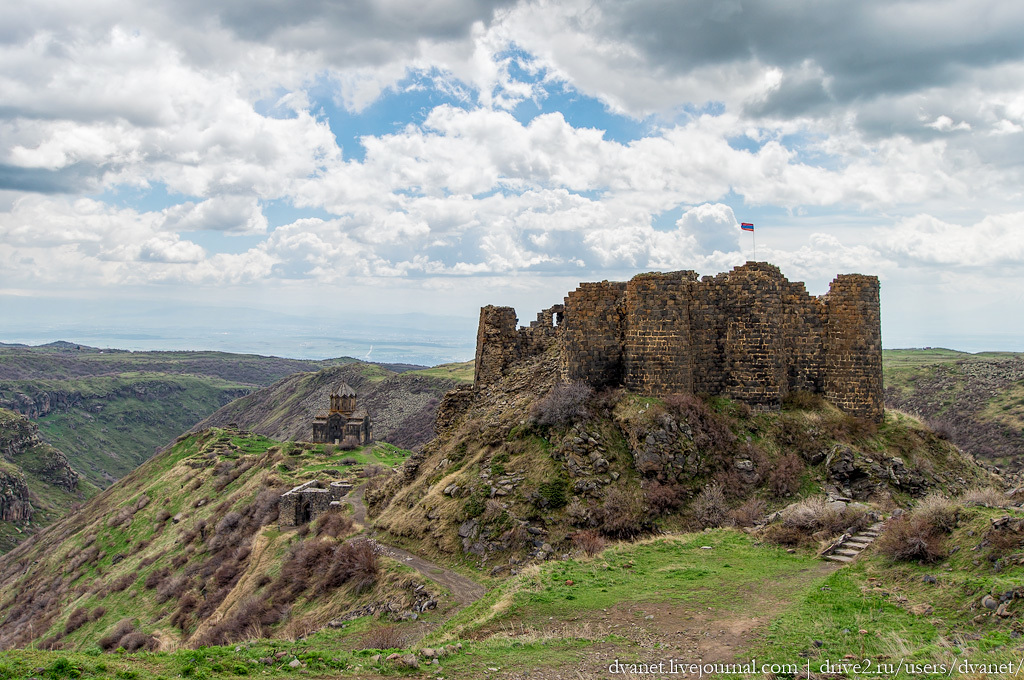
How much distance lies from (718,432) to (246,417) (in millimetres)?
158879

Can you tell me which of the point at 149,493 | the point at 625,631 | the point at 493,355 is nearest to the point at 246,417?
the point at 149,493

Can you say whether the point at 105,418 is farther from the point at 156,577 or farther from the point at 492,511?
the point at 492,511

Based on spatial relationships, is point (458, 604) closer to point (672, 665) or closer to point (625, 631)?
point (625, 631)

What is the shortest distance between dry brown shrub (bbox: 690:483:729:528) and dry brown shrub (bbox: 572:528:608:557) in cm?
299

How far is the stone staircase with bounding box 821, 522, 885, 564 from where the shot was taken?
1366cm

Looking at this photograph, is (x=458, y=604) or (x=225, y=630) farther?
(x=225, y=630)

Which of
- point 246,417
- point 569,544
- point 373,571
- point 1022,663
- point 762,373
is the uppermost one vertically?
point 762,373

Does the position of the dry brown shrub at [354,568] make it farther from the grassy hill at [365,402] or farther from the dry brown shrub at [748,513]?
the grassy hill at [365,402]

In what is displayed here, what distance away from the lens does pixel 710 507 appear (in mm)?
17922

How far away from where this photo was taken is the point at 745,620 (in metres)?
11.0

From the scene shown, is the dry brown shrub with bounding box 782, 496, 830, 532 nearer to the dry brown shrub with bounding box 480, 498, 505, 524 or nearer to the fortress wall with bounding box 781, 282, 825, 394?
the fortress wall with bounding box 781, 282, 825, 394

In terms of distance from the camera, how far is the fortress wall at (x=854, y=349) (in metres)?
22.1

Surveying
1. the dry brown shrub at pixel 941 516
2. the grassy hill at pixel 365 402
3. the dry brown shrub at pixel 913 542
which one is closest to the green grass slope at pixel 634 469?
the dry brown shrub at pixel 913 542

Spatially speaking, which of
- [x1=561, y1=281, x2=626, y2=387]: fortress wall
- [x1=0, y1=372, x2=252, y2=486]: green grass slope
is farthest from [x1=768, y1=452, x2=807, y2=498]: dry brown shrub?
[x1=0, y1=372, x2=252, y2=486]: green grass slope
